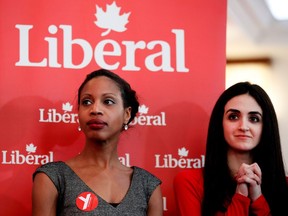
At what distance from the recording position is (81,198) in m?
1.86

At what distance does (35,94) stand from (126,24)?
0.46m

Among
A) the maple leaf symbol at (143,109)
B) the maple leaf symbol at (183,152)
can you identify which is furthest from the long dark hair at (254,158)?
the maple leaf symbol at (143,109)

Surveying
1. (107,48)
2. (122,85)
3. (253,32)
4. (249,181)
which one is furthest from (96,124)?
(253,32)

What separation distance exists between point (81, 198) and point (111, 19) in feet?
2.54

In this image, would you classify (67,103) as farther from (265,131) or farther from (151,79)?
(265,131)

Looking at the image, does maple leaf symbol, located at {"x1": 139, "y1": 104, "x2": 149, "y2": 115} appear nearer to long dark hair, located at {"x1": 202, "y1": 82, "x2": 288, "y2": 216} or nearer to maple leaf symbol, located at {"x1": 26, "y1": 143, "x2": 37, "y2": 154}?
long dark hair, located at {"x1": 202, "y1": 82, "x2": 288, "y2": 216}

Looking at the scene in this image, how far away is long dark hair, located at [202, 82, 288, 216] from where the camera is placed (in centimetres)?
207

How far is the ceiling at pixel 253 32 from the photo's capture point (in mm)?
3921

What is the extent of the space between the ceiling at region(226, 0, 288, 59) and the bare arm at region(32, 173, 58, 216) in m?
2.27

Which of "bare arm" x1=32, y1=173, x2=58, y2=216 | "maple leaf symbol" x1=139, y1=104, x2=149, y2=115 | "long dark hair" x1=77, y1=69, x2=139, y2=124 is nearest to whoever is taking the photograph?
"bare arm" x1=32, y1=173, x2=58, y2=216

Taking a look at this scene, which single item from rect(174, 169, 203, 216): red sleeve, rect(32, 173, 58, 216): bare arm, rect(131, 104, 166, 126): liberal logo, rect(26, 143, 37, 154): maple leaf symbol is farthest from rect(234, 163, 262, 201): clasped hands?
rect(26, 143, 37, 154): maple leaf symbol

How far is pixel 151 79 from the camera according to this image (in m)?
2.29

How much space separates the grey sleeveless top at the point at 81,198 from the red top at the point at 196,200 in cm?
18

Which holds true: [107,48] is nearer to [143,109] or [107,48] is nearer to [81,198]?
[143,109]
